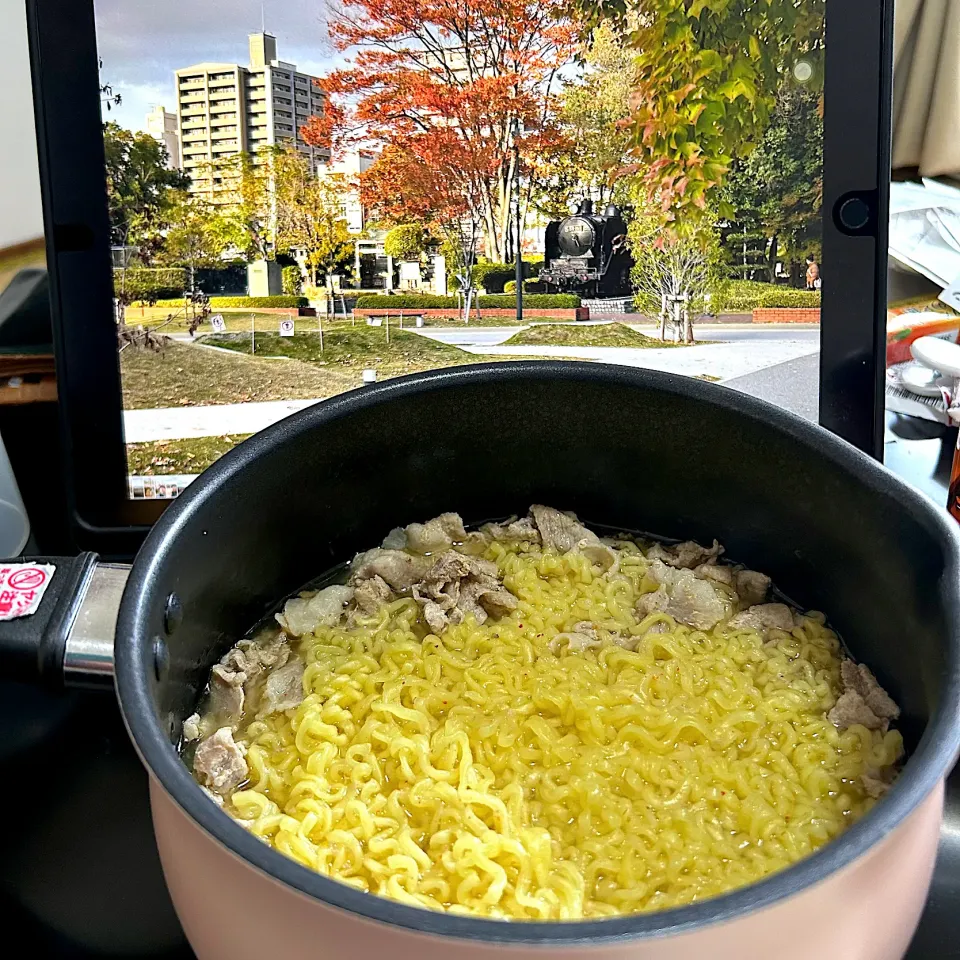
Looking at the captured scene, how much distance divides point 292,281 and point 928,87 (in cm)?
143

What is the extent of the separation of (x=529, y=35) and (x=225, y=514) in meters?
0.61

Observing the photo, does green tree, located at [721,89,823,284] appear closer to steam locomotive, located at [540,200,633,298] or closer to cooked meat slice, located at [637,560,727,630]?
steam locomotive, located at [540,200,633,298]

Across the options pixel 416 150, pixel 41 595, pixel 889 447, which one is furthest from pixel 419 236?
pixel 889 447

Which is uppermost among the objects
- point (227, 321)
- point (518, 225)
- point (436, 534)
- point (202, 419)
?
point (518, 225)

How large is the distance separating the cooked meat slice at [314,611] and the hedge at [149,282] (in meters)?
0.39

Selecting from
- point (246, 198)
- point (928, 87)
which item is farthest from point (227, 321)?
point (928, 87)

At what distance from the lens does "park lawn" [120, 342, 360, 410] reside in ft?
3.46

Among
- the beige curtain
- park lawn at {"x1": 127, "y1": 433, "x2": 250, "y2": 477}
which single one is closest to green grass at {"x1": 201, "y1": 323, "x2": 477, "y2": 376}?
park lawn at {"x1": 127, "y1": 433, "x2": 250, "y2": 477}

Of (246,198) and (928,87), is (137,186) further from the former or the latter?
(928,87)

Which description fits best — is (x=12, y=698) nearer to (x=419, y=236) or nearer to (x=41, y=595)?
(x=41, y=595)

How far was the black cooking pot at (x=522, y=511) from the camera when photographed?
0.42m

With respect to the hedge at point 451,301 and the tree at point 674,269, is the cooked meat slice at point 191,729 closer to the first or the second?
the hedge at point 451,301

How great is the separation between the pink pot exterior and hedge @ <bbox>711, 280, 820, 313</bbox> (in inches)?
23.7

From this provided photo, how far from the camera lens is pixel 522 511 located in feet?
3.39
